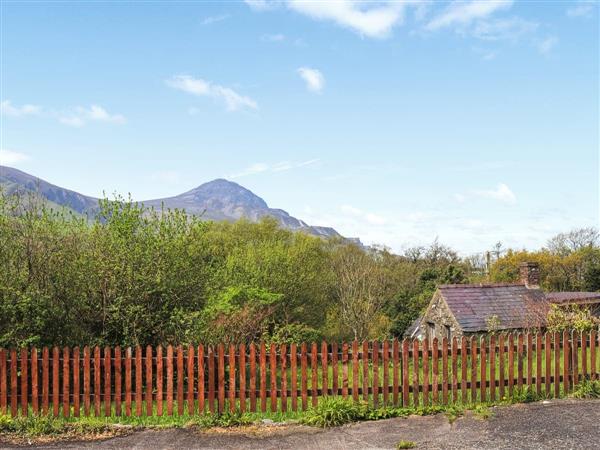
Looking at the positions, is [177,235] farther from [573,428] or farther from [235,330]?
[573,428]

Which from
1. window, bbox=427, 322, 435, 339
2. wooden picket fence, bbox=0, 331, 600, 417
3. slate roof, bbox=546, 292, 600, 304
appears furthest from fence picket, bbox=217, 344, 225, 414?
slate roof, bbox=546, 292, 600, 304

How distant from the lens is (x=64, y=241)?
45.5 feet

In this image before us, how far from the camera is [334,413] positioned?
30.4ft

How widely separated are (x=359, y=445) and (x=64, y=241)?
9315 mm

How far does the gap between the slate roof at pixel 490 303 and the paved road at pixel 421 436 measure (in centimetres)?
1645

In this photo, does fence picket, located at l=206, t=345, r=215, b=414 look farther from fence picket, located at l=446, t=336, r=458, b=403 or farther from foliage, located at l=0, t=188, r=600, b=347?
fence picket, located at l=446, t=336, r=458, b=403

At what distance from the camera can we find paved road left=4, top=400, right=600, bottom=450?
817cm

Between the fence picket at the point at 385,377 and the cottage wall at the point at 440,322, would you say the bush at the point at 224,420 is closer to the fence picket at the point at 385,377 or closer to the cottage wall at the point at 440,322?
the fence picket at the point at 385,377

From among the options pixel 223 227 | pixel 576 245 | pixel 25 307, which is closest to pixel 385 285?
pixel 223 227

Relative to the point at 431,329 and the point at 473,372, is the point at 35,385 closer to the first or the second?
the point at 473,372

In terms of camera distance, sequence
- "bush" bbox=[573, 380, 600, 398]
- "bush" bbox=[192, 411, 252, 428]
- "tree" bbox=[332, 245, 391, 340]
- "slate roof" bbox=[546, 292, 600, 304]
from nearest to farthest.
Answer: "bush" bbox=[192, 411, 252, 428] < "bush" bbox=[573, 380, 600, 398] < "slate roof" bbox=[546, 292, 600, 304] < "tree" bbox=[332, 245, 391, 340]

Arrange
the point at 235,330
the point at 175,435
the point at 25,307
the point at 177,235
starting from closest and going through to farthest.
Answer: the point at 175,435 → the point at 25,307 → the point at 235,330 → the point at 177,235

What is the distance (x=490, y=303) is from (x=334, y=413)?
19.8 metres

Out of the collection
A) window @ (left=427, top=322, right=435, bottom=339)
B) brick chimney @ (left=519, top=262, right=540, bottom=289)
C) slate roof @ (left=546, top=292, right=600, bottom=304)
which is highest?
brick chimney @ (left=519, top=262, right=540, bottom=289)
